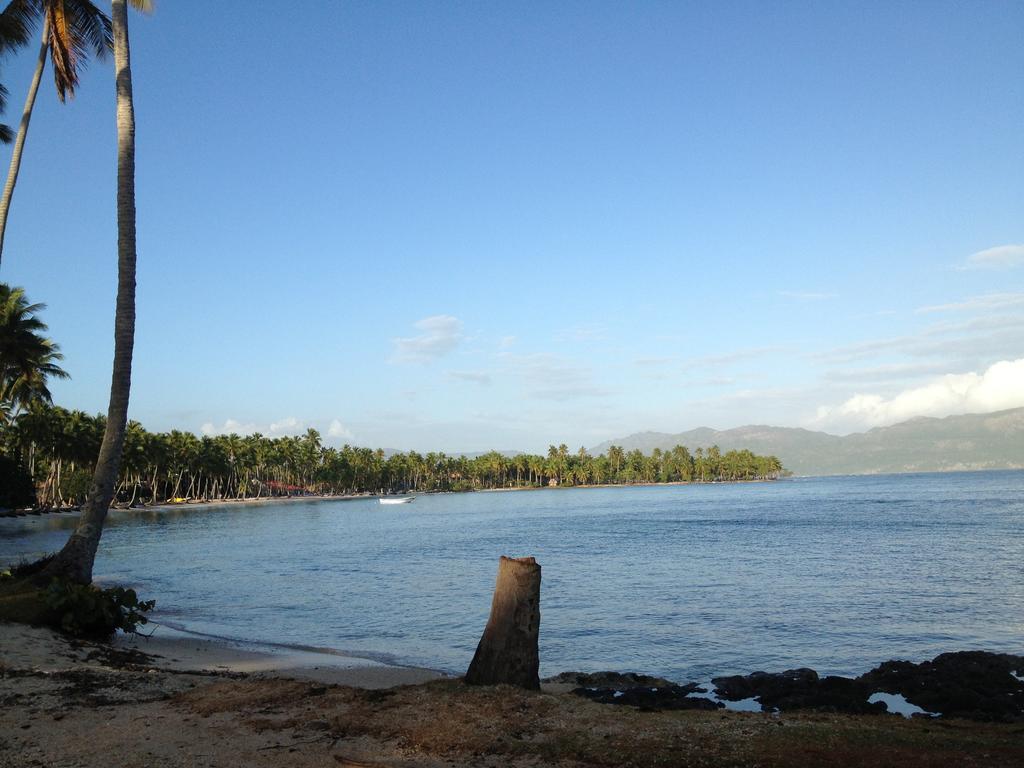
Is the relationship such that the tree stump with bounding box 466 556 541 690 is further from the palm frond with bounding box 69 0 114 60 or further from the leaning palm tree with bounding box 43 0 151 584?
the palm frond with bounding box 69 0 114 60

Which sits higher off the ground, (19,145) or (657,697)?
(19,145)

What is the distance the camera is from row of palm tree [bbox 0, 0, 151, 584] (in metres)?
15.0

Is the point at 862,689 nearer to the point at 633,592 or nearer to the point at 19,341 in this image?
the point at 633,592

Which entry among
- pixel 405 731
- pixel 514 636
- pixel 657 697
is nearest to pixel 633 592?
pixel 657 697

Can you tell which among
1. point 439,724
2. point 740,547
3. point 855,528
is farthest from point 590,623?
point 855,528

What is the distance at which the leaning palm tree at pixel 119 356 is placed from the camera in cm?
1488

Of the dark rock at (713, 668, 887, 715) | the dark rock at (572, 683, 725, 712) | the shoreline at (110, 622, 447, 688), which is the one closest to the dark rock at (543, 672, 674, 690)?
the dark rock at (572, 683, 725, 712)

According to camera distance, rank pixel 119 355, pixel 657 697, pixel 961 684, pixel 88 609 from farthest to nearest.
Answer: pixel 119 355
pixel 88 609
pixel 961 684
pixel 657 697

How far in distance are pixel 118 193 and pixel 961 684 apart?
18.7 m

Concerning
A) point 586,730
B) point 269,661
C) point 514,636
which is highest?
point 514,636

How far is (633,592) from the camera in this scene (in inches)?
1049

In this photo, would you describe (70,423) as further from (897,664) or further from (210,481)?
(897,664)

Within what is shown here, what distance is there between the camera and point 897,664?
14234mm

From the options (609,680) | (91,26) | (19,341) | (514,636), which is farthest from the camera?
(19,341)
